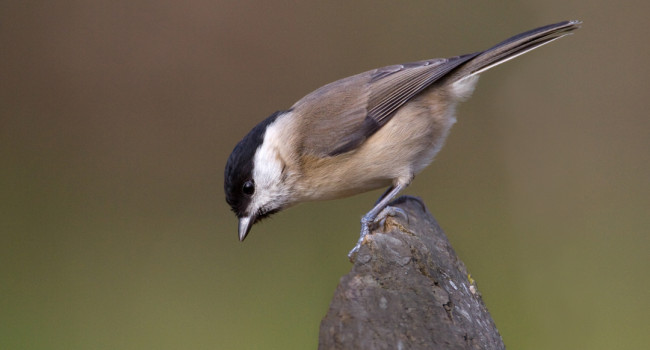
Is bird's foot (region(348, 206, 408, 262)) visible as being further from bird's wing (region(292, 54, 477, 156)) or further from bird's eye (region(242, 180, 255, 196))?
bird's eye (region(242, 180, 255, 196))

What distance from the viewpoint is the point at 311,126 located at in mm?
2025

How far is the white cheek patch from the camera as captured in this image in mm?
1892

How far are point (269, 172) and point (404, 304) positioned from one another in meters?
0.81

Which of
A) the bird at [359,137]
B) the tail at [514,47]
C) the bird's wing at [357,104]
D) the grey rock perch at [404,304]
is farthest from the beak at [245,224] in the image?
the tail at [514,47]

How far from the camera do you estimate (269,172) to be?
1.91 meters

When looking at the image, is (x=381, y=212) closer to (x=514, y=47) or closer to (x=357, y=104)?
(x=357, y=104)

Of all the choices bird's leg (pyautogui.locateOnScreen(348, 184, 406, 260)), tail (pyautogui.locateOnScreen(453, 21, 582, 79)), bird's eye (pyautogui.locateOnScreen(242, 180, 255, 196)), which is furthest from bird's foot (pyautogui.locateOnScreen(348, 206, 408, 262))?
tail (pyautogui.locateOnScreen(453, 21, 582, 79))

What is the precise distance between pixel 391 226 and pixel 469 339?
503mm

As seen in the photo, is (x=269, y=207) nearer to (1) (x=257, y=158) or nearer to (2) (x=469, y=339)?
(1) (x=257, y=158)

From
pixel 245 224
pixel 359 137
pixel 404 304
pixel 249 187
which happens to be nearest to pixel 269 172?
pixel 249 187

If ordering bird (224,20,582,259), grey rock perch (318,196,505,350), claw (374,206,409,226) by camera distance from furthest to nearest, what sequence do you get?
bird (224,20,582,259), claw (374,206,409,226), grey rock perch (318,196,505,350)

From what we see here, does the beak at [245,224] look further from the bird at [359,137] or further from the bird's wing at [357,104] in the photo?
the bird's wing at [357,104]

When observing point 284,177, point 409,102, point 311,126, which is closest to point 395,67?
point 409,102

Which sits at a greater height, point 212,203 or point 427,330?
point 427,330
